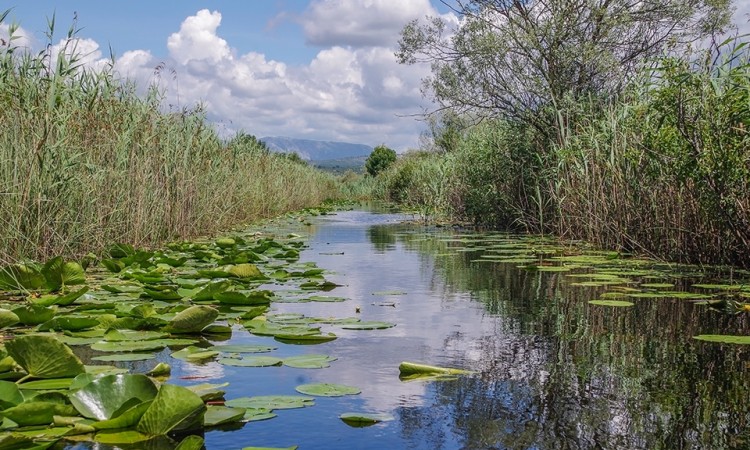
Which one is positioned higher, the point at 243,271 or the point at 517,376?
the point at 243,271

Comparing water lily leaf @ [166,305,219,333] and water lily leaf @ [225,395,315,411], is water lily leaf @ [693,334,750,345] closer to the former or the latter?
water lily leaf @ [225,395,315,411]

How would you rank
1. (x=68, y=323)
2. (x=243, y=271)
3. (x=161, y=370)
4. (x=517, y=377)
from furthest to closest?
(x=243, y=271) → (x=68, y=323) → (x=517, y=377) → (x=161, y=370)

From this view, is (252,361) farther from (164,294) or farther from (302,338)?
(164,294)

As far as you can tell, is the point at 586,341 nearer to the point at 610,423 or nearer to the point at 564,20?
the point at 610,423

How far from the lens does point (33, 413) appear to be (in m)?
1.97

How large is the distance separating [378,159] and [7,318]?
1699 inches

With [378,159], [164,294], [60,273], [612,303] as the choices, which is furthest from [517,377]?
[378,159]

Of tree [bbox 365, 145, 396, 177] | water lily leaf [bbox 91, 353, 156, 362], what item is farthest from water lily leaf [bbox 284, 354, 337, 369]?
tree [bbox 365, 145, 396, 177]

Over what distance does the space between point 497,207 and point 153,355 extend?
32.0 feet

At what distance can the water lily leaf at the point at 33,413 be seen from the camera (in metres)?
1.95

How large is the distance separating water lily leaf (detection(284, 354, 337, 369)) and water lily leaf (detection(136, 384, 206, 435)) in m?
0.88

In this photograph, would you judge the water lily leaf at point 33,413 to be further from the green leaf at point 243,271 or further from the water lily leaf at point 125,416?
the green leaf at point 243,271

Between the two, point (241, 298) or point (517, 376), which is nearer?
point (517, 376)

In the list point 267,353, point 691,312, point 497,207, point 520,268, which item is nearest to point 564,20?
point 497,207
